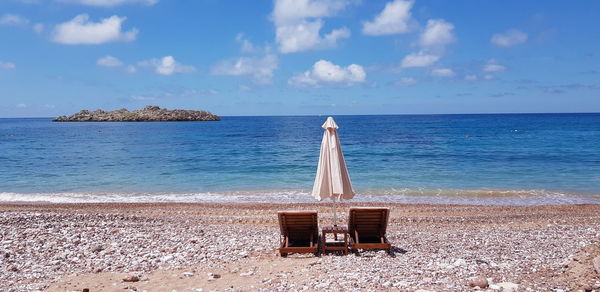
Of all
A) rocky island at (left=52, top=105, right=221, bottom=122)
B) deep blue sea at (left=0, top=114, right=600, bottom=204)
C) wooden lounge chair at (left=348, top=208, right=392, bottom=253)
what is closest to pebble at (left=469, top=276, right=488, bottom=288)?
wooden lounge chair at (left=348, top=208, right=392, bottom=253)

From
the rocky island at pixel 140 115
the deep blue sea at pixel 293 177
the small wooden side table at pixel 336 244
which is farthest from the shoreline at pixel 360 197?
the rocky island at pixel 140 115

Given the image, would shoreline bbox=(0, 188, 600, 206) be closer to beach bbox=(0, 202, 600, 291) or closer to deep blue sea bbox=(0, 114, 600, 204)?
deep blue sea bbox=(0, 114, 600, 204)

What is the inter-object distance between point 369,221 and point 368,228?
0.72 feet

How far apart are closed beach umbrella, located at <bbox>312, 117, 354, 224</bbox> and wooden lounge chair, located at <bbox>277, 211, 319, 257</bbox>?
2.06ft

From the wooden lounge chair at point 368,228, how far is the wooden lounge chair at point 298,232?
2.85ft

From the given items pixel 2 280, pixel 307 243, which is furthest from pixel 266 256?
pixel 2 280

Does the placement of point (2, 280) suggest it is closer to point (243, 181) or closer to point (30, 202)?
point (30, 202)

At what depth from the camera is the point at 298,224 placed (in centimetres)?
991

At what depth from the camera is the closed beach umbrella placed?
392 inches

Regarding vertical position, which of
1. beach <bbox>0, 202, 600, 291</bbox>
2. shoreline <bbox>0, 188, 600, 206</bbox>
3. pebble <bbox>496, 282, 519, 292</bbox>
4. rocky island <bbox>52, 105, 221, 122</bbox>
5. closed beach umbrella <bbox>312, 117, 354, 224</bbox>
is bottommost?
shoreline <bbox>0, 188, 600, 206</bbox>

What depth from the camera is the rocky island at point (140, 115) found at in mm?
148750

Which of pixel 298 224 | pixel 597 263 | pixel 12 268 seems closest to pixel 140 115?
pixel 12 268

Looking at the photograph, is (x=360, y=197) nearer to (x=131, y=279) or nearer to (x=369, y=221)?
(x=369, y=221)

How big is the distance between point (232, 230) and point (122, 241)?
3198mm
